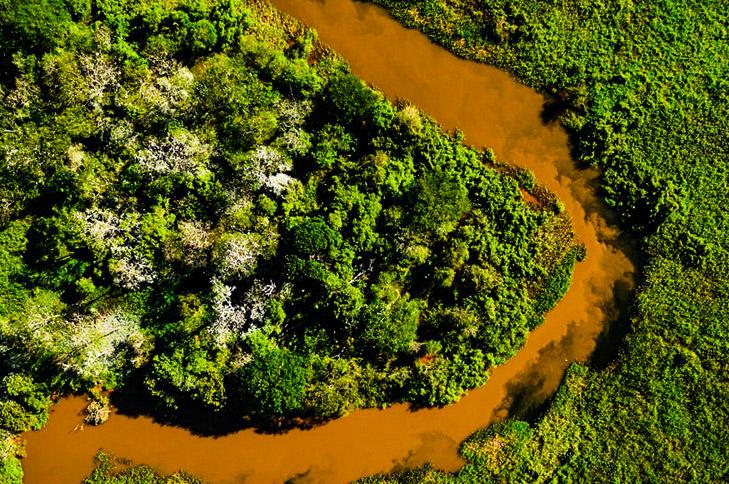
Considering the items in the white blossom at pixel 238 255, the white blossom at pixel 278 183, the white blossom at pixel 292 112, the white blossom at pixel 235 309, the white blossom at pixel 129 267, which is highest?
the white blossom at pixel 292 112

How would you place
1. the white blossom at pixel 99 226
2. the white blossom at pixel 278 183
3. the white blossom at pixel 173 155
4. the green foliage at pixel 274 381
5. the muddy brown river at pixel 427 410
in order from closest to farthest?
1. the green foliage at pixel 274 381
2. the white blossom at pixel 99 226
3. the white blossom at pixel 173 155
4. the white blossom at pixel 278 183
5. the muddy brown river at pixel 427 410

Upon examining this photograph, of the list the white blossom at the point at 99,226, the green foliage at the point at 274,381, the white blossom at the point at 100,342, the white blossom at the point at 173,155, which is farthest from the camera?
the white blossom at the point at 173,155

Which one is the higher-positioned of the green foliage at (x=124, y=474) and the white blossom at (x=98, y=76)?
the white blossom at (x=98, y=76)

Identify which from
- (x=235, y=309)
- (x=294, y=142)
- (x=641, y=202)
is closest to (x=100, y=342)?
(x=235, y=309)

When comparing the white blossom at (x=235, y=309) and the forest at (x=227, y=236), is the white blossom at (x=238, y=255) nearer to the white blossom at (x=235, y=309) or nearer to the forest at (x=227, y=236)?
the forest at (x=227, y=236)

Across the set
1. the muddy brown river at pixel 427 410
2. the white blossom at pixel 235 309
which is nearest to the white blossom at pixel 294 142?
the muddy brown river at pixel 427 410

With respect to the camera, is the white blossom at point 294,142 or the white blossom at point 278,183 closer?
the white blossom at point 278,183

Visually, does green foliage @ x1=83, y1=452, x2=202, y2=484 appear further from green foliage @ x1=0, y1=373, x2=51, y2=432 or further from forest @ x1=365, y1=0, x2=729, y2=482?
forest @ x1=365, y1=0, x2=729, y2=482

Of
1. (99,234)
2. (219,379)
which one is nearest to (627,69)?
(219,379)
